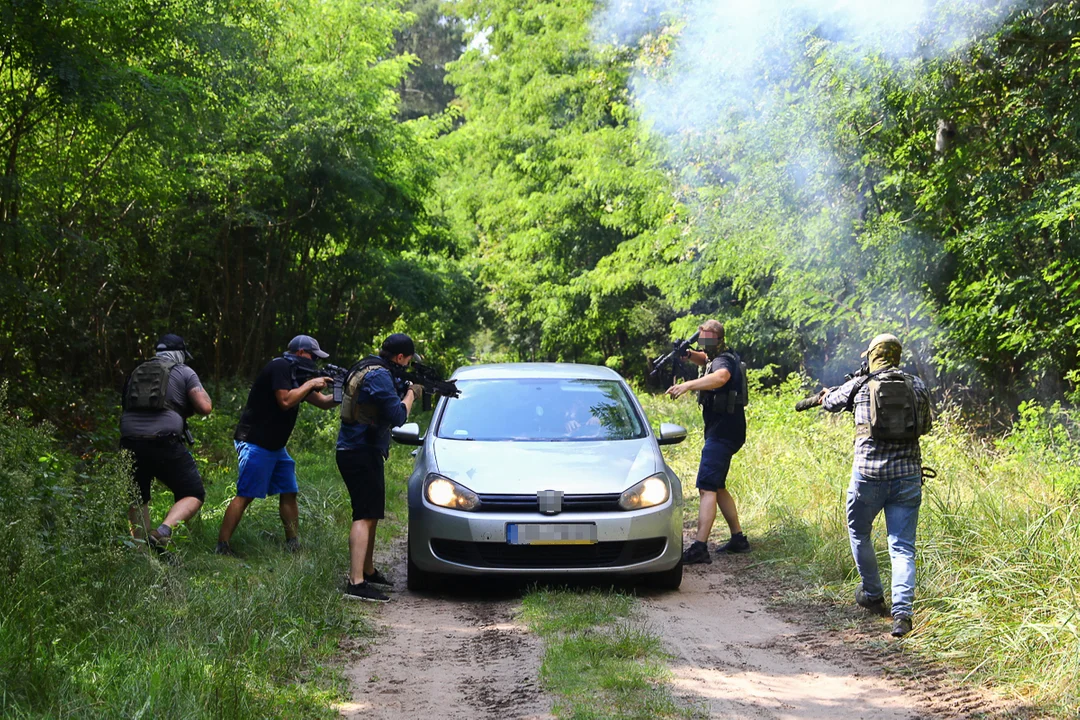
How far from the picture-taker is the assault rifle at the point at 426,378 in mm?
7441

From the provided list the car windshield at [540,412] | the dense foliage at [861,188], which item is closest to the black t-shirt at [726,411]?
the car windshield at [540,412]

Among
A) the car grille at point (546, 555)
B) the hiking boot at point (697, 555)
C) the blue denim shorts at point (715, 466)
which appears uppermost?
the blue denim shorts at point (715, 466)

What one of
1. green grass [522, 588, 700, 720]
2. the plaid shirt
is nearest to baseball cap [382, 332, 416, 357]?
green grass [522, 588, 700, 720]

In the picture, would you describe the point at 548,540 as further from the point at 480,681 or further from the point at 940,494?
the point at 940,494

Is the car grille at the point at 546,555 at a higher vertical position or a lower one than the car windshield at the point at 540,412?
lower

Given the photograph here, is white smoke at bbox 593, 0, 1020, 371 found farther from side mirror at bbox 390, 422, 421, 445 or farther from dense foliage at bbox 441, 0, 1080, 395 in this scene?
side mirror at bbox 390, 422, 421, 445

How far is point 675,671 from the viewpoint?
530 cm

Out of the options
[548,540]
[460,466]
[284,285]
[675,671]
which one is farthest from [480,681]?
[284,285]

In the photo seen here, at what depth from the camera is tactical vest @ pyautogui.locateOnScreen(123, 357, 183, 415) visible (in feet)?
24.3

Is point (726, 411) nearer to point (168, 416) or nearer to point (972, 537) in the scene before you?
point (972, 537)

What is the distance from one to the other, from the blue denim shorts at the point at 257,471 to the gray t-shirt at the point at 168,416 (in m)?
0.55

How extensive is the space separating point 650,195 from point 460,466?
15605mm

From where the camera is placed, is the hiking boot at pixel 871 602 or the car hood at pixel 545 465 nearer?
the hiking boot at pixel 871 602

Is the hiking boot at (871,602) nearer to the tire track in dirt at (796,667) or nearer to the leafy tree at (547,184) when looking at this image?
the tire track in dirt at (796,667)
